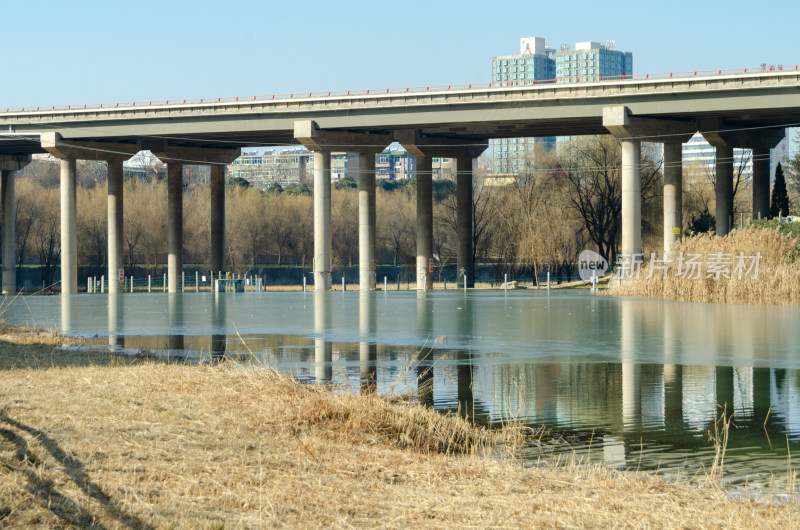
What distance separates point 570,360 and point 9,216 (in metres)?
67.6

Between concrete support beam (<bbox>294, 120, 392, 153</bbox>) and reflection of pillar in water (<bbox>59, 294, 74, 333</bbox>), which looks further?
concrete support beam (<bbox>294, 120, 392, 153</bbox>)

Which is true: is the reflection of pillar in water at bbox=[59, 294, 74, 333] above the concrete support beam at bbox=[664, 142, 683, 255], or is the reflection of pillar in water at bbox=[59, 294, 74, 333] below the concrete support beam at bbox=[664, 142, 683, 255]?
below

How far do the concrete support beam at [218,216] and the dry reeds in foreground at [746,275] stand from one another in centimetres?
4113

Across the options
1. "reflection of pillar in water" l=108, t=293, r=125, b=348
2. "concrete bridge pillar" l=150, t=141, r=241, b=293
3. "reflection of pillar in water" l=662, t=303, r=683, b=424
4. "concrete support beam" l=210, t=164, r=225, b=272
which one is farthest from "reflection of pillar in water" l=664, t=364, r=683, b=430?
"concrete support beam" l=210, t=164, r=225, b=272

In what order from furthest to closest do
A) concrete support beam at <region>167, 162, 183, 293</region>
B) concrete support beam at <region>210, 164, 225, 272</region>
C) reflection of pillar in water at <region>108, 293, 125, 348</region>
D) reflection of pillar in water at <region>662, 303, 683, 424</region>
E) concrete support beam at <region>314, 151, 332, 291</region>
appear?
concrete support beam at <region>210, 164, 225, 272</region> → concrete support beam at <region>167, 162, 183, 293</region> → concrete support beam at <region>314, 151, 332, 291</region> → reflection of pillar in water at <region>108, 293, 125, 348</region> → reflection of pillar in water at <region>662, 303, 683, 424</region>

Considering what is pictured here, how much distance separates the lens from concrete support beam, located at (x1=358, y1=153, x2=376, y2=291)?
6512 cm

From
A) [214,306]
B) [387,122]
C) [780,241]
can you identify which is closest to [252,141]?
[387,122]

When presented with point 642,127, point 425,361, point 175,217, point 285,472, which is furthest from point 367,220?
point 285,472

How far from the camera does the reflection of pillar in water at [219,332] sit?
21.7 metres

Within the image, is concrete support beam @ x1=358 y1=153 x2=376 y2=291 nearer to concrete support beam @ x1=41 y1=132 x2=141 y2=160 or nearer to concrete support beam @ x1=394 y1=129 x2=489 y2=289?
concrete support beam @ x1=394 y1=129 x2=489 y2=289

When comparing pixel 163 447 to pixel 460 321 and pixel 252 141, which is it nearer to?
pixel 460 321

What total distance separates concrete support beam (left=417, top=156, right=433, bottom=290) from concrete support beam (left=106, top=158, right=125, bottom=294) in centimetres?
2055

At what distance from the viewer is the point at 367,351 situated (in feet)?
72.5

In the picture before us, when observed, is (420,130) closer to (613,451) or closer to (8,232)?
(8,232)
